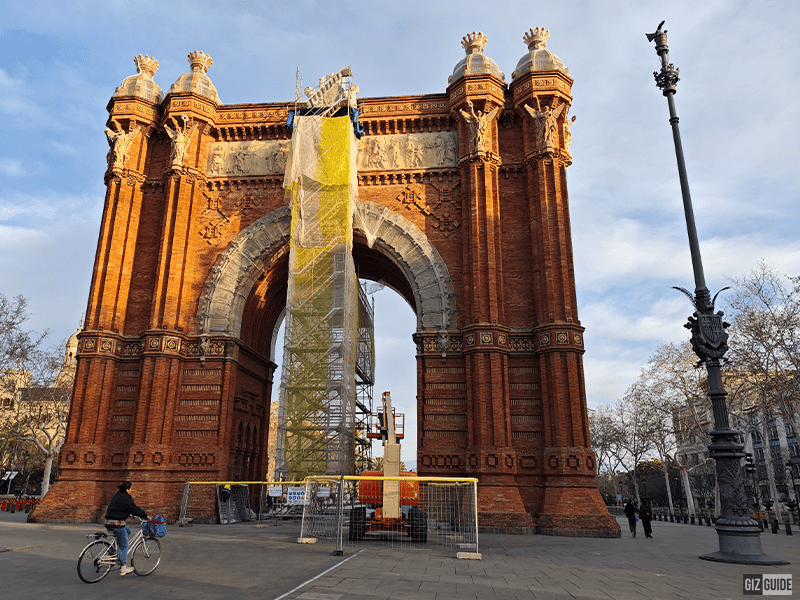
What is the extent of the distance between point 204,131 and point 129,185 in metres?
4.71

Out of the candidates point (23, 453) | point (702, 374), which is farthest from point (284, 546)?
point (23, 453)

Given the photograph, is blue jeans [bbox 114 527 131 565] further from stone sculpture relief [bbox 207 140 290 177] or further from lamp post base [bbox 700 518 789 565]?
stone sculpture relief [bbox 207 140 290 177]

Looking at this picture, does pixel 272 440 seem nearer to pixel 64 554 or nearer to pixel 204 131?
pixel 204 131

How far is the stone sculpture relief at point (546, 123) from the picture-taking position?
2517 cm

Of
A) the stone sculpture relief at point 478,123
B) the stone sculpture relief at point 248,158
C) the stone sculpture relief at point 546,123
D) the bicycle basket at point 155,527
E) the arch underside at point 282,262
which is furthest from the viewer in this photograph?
the stone sculpture relief at point 248,158

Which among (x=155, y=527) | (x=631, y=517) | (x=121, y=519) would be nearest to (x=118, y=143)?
(x=155, y=527)

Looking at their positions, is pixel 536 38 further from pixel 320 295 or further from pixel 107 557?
pixel 107 557

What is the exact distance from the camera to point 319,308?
1000 inches

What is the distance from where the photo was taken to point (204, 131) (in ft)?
92.9

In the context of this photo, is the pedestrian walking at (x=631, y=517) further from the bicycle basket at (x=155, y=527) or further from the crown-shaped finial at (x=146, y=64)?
the crown-shaped finial at (x=146, y=64)

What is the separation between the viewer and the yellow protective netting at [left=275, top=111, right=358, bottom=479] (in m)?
23.4

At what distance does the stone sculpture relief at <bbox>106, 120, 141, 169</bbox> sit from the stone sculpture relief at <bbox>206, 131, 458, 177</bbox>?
155 inches

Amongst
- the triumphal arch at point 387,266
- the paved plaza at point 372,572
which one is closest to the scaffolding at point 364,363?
the triumphal arch at point 387,266

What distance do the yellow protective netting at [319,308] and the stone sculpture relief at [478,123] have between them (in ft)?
19.3
